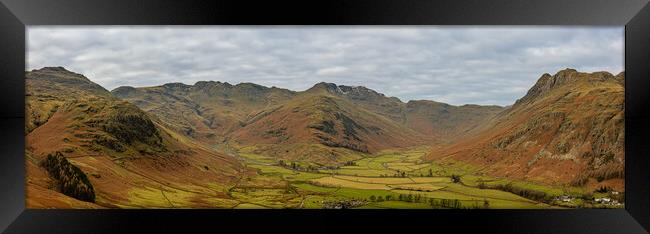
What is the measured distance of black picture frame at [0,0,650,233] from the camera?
25.1 feet

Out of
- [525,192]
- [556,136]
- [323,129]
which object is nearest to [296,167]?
[323,129]

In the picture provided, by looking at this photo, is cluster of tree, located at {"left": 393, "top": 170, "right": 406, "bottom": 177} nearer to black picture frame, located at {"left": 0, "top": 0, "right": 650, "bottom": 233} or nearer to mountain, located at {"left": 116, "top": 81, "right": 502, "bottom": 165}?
mountain, located at {"left": 116, "top": 81, "right": 502, "bottom": 165}

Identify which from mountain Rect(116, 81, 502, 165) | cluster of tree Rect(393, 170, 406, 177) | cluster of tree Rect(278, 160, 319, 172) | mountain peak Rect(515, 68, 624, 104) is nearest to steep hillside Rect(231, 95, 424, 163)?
mountain Rect(116, 81, 502, 165)

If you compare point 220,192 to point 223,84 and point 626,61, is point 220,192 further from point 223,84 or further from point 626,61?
point 626,61

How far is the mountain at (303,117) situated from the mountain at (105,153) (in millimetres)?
1098

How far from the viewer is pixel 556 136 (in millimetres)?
17078

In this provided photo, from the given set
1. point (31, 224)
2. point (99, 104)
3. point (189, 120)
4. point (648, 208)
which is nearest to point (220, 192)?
point (189, 120)

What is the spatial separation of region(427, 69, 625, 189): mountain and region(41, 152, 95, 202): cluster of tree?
45.4 feet

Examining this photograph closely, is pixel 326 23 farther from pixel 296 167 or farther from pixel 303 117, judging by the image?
pixel 303 117

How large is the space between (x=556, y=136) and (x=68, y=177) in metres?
19.1

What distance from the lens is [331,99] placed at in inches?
884

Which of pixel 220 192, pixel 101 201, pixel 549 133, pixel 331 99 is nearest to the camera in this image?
pixel 101 201

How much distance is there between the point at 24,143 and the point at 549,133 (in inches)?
760

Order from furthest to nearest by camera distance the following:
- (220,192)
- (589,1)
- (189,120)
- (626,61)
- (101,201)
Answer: (189,120), (220,192), (101,201), (626,61), (589,1)
